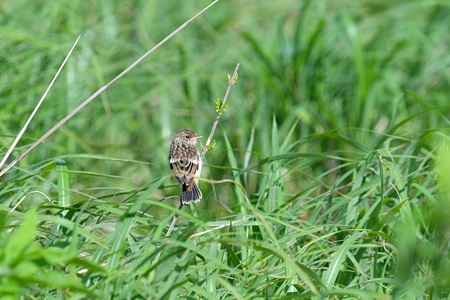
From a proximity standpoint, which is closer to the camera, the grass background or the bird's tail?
the grass background

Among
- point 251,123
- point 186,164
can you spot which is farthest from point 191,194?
point 251,123

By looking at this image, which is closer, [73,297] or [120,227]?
[73,297]

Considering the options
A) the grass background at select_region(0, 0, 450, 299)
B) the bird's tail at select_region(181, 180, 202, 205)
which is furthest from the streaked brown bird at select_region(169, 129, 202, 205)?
the grass background at select_region(0, 0, 450, 299)

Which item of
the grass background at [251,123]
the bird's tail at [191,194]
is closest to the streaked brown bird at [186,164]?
the bird's tail at [191,194]

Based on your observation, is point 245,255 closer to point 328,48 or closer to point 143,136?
point 143,136

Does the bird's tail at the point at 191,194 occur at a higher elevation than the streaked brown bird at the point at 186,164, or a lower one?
lower

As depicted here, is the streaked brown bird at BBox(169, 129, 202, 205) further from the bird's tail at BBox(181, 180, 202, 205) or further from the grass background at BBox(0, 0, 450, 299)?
the grass background at BBox(0, 0, 450, 299)

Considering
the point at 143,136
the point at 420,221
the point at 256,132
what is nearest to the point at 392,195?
the point at 420,221

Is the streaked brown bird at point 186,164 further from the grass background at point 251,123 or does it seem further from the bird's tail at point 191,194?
the grass background at point 251,123
